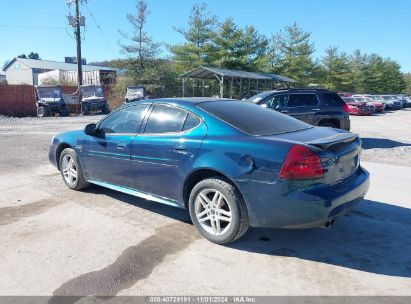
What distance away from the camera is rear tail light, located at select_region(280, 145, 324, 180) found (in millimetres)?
3418

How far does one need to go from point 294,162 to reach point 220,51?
34.8 metres

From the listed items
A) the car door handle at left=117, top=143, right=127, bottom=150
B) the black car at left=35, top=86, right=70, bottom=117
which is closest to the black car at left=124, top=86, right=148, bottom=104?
the black car at left=35, top=86, right=70, bottom=117

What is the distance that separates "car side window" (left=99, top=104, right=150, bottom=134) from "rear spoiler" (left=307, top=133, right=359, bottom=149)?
2.21m

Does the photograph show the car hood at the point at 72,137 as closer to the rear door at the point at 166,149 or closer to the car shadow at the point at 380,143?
the rear door at the point at 166,149

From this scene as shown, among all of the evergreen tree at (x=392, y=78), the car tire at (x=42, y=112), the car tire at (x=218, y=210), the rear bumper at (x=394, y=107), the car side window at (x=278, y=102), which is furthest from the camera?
the evergreen tree at (x=392, y=78)

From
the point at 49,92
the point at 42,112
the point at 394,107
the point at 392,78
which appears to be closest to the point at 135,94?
the point at 49,92

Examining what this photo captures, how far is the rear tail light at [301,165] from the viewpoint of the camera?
3.42m

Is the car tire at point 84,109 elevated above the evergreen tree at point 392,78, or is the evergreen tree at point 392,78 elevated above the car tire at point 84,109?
the evergreen tree at point 392,78

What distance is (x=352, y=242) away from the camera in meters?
4.00

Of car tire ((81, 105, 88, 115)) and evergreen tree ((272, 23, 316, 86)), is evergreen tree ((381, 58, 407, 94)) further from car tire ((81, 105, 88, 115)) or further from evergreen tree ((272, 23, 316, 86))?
car tire ((81, 105, 88, 115))

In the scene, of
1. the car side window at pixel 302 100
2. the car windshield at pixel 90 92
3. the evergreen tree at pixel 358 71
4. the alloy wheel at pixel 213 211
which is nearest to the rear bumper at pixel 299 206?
the alloy wheel at pixel 213 211

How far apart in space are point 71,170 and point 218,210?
9.83ft

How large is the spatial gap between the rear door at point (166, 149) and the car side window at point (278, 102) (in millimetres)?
5989

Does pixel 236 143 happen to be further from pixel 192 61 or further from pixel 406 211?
pixel 192 61
